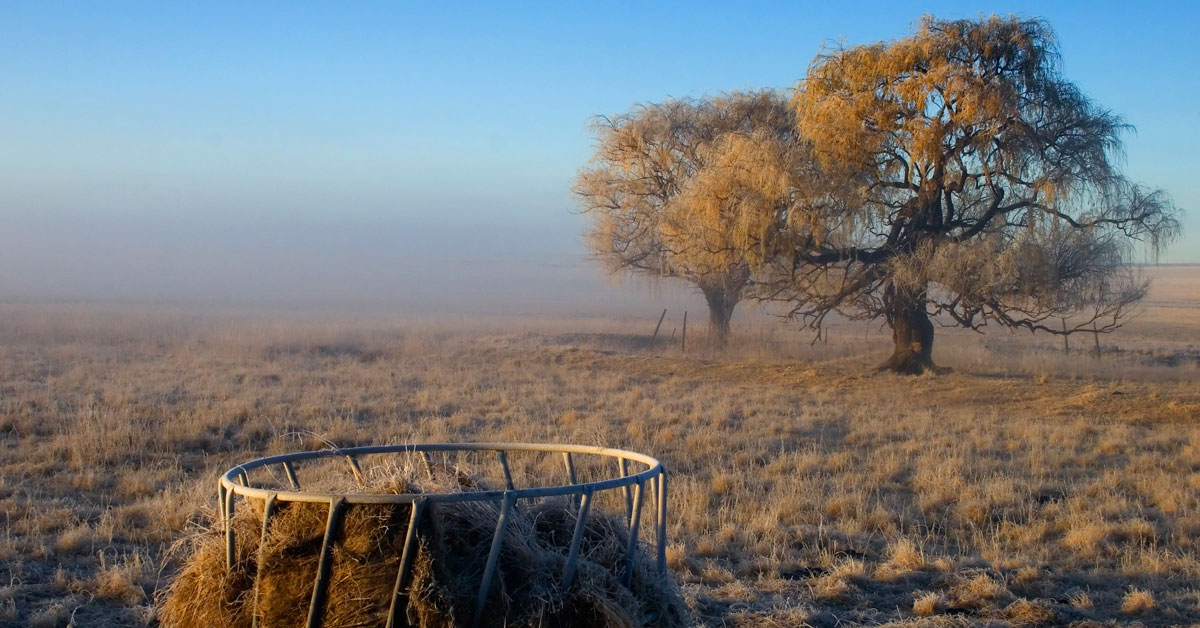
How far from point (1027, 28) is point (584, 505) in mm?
19569

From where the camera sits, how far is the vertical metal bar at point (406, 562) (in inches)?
123

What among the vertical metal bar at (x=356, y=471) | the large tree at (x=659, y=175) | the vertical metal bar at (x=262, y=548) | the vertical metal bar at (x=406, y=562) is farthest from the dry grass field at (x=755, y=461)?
the large tree at (x=659, y=175)

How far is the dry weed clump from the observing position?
3229 mm

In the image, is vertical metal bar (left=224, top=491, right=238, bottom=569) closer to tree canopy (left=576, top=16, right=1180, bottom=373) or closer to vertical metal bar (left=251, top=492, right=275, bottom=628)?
vertical metal bar (left=251, top=492, right=275, bottom=628)

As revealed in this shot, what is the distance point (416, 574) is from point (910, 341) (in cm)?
1997

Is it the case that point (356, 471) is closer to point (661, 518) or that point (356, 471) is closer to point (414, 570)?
point (414, 570)

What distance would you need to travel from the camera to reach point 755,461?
36.8 ft

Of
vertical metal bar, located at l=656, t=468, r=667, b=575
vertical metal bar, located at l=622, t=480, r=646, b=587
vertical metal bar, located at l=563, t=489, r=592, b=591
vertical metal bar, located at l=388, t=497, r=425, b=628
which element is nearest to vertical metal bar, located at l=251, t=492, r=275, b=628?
vertical metal bar, located at l=388, t=497, r=425, b=628

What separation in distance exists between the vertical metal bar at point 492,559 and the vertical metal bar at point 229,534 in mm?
942

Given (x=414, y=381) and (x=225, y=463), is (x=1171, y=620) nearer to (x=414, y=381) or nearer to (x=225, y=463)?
(x=225, y=463)

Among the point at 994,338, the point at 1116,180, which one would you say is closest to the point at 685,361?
the point at 1116,180

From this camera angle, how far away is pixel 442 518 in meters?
3.35

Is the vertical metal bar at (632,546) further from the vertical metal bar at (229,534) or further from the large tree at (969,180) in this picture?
the large tree at (969,180)

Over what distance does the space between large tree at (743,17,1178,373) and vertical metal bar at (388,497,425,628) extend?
57.4ft
